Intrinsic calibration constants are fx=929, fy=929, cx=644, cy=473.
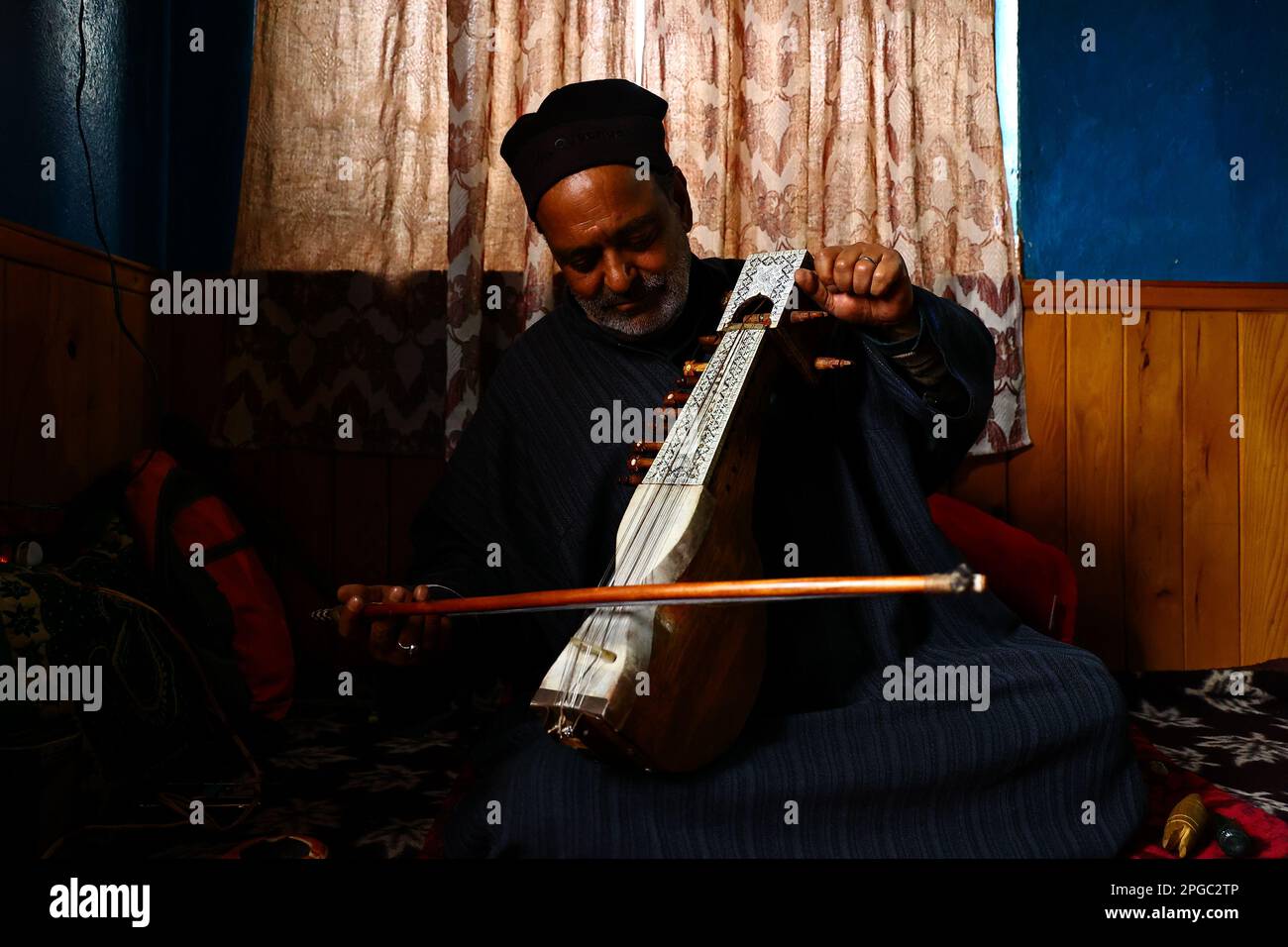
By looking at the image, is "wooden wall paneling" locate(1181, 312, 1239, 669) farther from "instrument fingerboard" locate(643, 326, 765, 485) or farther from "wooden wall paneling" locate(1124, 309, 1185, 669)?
"instrument fingerboard" locate(643, 326, 765, 485)

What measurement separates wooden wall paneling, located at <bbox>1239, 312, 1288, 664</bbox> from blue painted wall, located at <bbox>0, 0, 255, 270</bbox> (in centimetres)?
292

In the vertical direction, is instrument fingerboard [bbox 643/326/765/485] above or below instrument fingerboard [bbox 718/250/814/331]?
below

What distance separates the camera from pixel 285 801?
1758 mm

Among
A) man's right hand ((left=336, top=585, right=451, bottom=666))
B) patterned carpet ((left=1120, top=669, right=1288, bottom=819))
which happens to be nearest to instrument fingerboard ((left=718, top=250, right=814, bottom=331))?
man's right hand ((left=336, top=585, right=451, bottom=666))

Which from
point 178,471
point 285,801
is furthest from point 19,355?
point 285,801

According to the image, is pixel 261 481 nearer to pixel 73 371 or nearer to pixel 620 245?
pixel 73 371

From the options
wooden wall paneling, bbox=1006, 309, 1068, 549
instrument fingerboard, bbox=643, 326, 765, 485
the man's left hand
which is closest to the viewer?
instrument fingerboard, bbox=643, 326, 765, 485

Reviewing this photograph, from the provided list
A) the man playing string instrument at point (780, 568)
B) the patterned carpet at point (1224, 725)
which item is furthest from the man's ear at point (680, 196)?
the patterned carpet at point (1224, 725)

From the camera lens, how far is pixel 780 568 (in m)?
1.55

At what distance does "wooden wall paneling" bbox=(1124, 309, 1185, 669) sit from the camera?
266 centimetres

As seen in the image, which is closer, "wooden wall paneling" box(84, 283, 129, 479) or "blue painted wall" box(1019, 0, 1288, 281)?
"wooden wall paneling" box(84, 283, 129, 479)

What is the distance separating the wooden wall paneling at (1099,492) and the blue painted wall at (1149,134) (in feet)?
0.99

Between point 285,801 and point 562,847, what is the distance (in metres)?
0.80

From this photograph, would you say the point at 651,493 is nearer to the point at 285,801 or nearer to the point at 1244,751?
the point at 285,801
